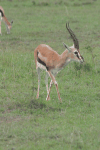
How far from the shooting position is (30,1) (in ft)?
51.8

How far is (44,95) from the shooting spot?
255 inches

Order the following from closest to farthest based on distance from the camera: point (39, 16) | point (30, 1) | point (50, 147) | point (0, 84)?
point (50, 147), point (0, 84), point (39, 16), point (30, 1)

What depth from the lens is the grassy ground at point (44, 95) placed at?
15.1ft

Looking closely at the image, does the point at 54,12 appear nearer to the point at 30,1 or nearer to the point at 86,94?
the point at 30,1

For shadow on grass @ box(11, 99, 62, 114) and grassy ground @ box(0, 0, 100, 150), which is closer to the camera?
grassy ground @ box(0, 0, 100, 150)

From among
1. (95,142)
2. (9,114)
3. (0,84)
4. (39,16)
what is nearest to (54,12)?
(39,16)

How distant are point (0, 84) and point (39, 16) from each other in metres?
6.95

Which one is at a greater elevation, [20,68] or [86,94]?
[20,68]

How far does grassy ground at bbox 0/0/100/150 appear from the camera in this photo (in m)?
4.60

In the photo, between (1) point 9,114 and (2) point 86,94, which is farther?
(2) point 86,94

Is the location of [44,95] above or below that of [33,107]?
above

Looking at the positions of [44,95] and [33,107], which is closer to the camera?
[33,107]

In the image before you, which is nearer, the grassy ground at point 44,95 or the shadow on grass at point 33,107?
the grassy ground at point 44,95

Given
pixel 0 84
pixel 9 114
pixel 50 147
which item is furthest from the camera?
pixel 0 84
